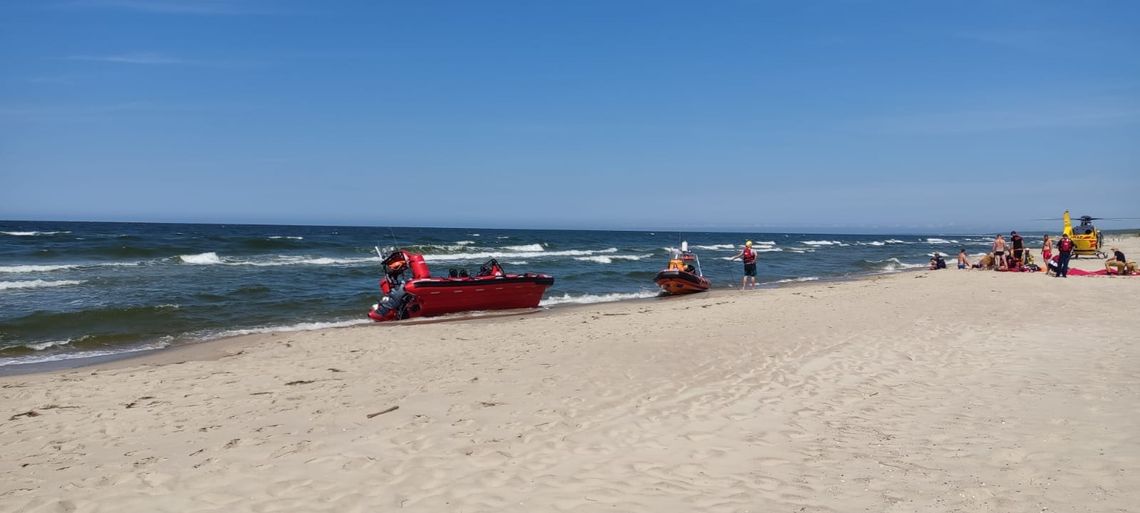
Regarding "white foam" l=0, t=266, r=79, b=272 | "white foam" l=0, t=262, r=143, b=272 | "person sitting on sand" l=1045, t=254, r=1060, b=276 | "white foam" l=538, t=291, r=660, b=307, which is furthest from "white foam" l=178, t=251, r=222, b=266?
"person sitting on sand" l=1045, t=254, r=1060, b=276

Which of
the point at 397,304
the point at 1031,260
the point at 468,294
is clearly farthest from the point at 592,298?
the point at 1031,260

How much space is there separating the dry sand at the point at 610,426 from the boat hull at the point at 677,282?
369 inches

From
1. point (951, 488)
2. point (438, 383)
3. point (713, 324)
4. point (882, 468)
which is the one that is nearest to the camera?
point (951, 488)

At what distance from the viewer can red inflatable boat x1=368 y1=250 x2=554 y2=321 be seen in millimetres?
15141

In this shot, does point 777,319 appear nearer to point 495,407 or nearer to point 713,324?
point 713,324

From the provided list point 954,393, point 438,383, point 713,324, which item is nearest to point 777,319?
point 713,324

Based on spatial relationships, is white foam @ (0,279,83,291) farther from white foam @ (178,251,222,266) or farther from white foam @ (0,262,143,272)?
white foam @ (178,251,222,266)

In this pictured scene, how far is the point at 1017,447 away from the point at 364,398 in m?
5.47

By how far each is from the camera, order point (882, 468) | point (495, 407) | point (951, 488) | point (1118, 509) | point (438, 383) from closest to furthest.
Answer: point (1118, 509)
point (951, 488)
point (882, 468)
point (495, 407)
point (438, 383)

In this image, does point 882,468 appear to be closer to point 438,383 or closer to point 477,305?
point 438,383

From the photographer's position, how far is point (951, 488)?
161 inches

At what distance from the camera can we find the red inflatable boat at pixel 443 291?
49.7 feet

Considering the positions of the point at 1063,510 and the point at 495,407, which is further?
the point at 495,407

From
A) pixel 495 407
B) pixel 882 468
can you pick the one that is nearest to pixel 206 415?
pixel 495 407
